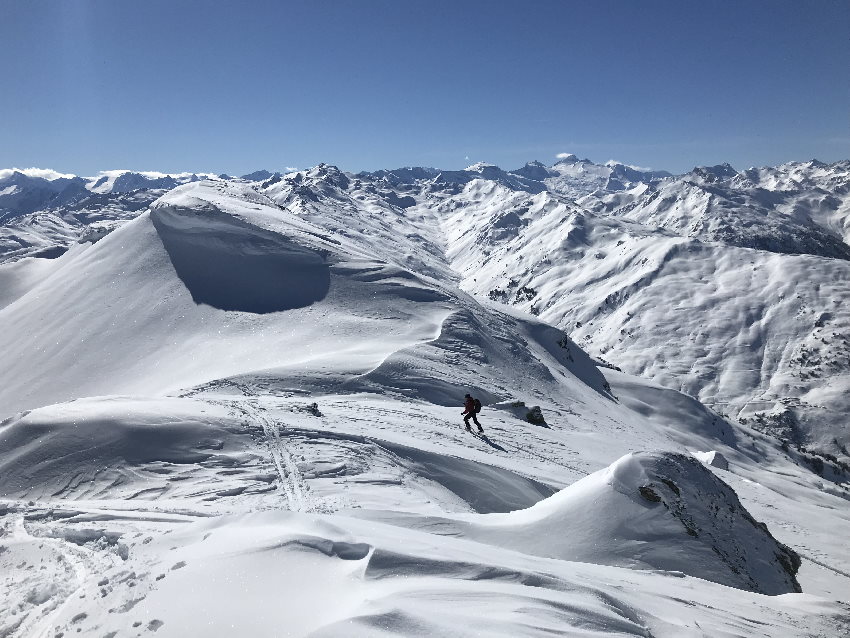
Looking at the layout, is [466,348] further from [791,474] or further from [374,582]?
[791,474]

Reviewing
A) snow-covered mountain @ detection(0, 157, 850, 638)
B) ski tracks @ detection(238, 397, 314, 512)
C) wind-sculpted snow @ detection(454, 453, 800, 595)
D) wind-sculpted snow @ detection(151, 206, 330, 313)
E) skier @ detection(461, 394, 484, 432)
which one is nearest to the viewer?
snow-covered mountain @ detection(0, 157, 850, 638)

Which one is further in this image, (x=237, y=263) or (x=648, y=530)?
(x=237, y=263)

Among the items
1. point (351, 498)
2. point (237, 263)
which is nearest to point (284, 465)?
point (351, 498)

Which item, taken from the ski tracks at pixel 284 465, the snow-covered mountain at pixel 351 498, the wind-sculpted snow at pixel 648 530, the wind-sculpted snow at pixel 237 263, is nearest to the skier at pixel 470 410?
the snow-covered mountain at pixel 351 498

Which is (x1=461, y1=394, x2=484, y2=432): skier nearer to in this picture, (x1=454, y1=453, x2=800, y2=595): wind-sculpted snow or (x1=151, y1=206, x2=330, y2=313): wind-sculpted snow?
(x1=454, y1=453, x2=800, y2=595): wind-sculpted snow

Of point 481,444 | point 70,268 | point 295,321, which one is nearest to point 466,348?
point 295,321

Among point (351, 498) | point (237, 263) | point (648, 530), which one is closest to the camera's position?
point (648, 530)

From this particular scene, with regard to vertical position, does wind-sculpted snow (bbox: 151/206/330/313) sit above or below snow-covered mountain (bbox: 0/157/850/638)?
above

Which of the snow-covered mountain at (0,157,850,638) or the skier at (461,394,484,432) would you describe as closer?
the snow-covered mountain at (0,157,850,638)

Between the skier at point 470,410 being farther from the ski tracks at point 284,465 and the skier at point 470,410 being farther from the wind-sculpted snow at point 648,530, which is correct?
the wind-sculpted snow at point 648,530

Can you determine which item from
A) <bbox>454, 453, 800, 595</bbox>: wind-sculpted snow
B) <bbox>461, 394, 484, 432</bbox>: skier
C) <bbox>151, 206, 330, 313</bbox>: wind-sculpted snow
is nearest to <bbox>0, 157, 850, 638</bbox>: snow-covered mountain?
<bbox>454, 453, 800, 595</bbox>: wind-sculpted snow

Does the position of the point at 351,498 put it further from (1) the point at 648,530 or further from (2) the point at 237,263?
(2) the point at 237,263

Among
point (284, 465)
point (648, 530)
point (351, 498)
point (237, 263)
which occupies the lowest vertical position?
point (284, 465)

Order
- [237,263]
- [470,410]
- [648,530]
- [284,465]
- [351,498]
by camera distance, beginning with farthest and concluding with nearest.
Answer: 1. [237,263]
2. [470,410]
3. [284,465]
4. [351,498]
5. [648,530]
